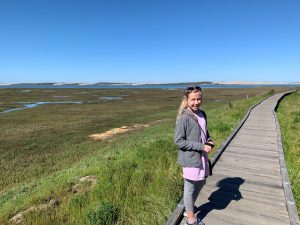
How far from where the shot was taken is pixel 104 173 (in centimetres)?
866

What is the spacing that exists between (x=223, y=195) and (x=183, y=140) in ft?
8.17

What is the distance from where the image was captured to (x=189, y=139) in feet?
13.9

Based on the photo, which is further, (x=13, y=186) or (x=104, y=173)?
(x=13, y=186)

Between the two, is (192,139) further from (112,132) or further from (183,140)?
(112,132)

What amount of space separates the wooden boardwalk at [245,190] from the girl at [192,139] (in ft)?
3.71

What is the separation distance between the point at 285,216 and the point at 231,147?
484 centimetres

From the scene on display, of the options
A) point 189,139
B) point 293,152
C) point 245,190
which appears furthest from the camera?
point 293,152

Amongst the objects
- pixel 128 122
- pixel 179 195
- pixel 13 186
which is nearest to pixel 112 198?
pixel 179 195

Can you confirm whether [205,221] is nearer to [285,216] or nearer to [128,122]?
[285,216]

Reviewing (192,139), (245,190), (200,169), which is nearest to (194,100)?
(192,139)

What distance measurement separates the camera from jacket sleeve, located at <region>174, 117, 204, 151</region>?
4105 millimetres

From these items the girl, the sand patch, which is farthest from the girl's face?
the sand patch

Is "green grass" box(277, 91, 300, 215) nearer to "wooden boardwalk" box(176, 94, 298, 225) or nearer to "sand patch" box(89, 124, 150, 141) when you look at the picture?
"wooden boardwalk" box(176, 94, 298, 225)

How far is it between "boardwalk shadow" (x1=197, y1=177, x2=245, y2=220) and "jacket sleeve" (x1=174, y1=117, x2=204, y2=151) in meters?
1.67
